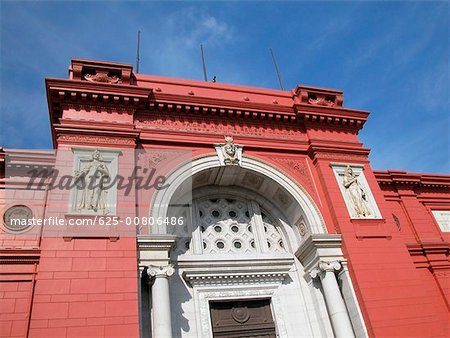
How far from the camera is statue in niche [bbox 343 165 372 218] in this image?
949 centimetres

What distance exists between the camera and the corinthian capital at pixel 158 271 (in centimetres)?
727

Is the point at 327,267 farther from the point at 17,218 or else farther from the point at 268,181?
the point at 17,218

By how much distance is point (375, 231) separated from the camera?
9203mm

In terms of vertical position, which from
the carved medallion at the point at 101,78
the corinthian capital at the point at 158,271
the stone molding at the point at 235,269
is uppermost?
the carved medallion at the point at 101,78

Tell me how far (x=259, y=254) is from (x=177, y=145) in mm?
3341

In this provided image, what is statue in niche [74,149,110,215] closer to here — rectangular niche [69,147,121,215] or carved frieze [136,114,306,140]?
rectangular niche [69,147,121,215]

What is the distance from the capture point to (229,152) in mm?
9523

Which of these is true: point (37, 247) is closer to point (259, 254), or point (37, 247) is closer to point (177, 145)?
point (177, 145)

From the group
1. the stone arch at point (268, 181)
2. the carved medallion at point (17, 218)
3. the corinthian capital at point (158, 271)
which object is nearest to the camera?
the corinthian capital at point (158, 271)

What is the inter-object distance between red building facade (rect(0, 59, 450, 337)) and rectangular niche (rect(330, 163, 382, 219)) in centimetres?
4

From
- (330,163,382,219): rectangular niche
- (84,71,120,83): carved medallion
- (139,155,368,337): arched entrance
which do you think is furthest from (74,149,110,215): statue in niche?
(330,163,382,219): rectangular niche

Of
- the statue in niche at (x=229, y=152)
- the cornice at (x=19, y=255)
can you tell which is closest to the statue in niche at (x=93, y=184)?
the cornice at (x=19, y=255)

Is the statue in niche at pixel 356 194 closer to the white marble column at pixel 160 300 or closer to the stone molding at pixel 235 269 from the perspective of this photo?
the stone molding at pixel 235 269

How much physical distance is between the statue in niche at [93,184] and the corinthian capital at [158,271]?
1.42 meters
